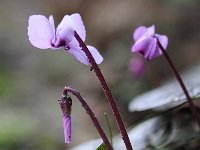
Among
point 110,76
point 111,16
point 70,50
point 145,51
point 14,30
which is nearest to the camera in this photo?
point 70,50

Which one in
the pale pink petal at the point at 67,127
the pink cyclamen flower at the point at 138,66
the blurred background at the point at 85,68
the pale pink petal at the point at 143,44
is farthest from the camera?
the blurred background at the point at 85,68

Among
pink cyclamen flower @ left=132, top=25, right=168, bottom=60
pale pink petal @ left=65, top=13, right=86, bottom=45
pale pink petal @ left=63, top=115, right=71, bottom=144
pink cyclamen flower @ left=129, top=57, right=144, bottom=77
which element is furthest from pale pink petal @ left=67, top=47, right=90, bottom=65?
pink cyclamen flower @ left=129, top=57, right=144, bottom=77

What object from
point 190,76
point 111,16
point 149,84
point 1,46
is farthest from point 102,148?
point 1,46

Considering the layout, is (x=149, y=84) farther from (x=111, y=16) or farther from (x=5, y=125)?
(x=111, y=16)

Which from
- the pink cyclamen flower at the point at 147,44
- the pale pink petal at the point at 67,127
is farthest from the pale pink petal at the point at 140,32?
the pale pink petal at the point at 67,127

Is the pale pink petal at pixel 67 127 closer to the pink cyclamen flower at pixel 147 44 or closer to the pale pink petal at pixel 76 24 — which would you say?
the pale pink petal at pixel 76 24
